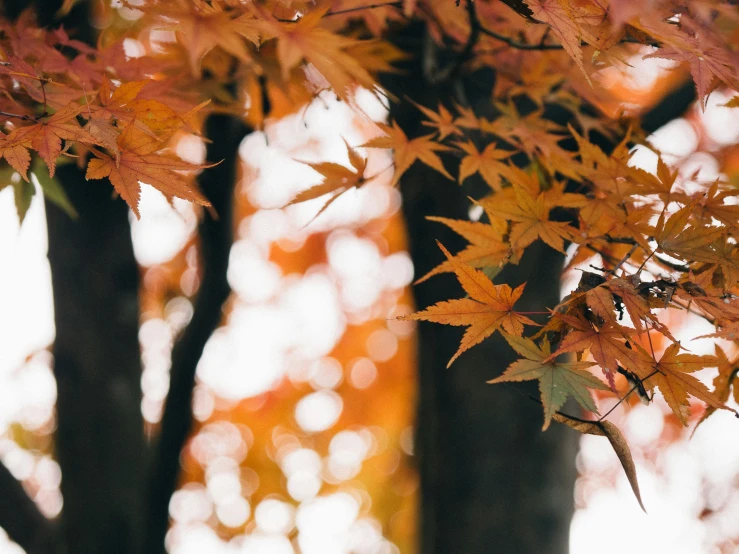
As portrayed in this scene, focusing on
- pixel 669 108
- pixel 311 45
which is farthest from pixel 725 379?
pixel 669 108

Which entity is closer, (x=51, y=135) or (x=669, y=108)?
(x=51, y=135)

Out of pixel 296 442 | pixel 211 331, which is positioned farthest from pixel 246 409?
pixel 211 331

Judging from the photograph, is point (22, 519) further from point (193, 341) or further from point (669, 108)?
point (669, 108)

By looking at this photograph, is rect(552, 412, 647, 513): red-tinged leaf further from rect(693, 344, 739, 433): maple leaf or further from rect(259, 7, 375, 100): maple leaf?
rect(259, 7, 375, 100): maple leaf

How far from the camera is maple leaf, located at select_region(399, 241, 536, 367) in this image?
701mm

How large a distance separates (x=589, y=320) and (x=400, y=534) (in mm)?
5618

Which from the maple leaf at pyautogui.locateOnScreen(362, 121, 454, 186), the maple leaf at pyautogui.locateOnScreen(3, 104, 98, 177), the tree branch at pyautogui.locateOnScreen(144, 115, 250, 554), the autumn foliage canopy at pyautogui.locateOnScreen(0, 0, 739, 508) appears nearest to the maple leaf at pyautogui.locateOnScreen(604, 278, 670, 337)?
the autumn foliage canopy at pyautogui.locateOnScreen(0, 0, 739, 508)

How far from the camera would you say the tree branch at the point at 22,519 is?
160 cm

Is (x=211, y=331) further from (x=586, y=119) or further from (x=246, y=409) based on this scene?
(x=246, y=409)

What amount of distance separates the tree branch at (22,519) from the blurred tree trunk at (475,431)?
3.87 feet

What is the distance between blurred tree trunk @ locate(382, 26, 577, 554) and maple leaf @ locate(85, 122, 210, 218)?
0.99 metres

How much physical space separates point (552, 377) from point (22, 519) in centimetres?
170

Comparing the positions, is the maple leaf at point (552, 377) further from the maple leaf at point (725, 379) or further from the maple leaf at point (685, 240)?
the maple leaf at point (725, 379)

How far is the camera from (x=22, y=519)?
163 cm
